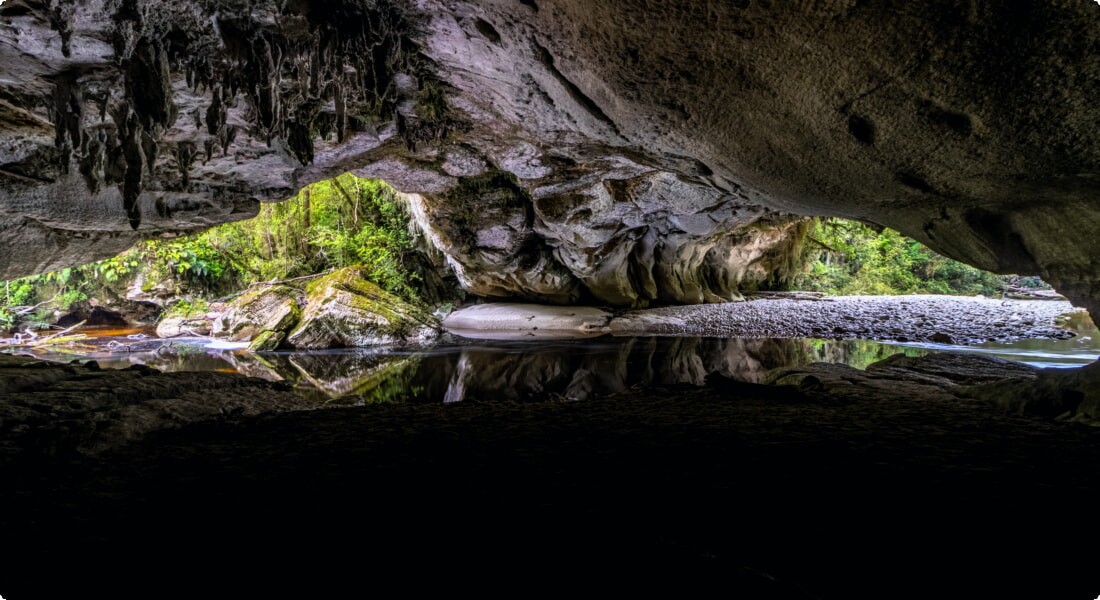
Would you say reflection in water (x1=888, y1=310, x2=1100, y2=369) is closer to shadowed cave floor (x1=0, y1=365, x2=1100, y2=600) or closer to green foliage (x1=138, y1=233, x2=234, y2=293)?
shadowed cave floor (x1=0, y1=365, x2=1100, y2=600)

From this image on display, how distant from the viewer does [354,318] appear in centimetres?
1030

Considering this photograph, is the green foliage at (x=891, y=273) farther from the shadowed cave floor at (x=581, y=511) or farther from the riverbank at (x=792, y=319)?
the shadowed cave floor at (x=581, y=511)

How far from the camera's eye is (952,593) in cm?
105

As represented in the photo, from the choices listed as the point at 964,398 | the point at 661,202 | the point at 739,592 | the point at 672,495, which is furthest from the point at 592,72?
the point at 661,202

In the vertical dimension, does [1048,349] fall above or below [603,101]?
below

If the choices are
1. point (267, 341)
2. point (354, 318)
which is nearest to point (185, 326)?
point (267, 341)

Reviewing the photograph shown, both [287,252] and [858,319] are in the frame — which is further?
[287,252]

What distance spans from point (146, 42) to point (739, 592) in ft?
13.2

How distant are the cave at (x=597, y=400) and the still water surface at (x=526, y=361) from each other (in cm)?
205

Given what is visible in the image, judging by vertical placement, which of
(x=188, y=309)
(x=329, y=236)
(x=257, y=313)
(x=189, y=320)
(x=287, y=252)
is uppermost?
(x=329, y=236)

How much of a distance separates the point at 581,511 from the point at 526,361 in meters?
6.58

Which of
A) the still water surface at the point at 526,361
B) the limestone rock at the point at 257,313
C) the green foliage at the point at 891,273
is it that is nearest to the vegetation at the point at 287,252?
the limestone rock at the point at 257,313

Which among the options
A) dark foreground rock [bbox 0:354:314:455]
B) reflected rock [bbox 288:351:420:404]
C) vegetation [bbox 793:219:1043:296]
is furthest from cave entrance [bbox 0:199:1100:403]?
vegetation [bbox 793:219:1043:296]

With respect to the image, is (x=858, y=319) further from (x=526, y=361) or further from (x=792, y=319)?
(x=526, y=361)
